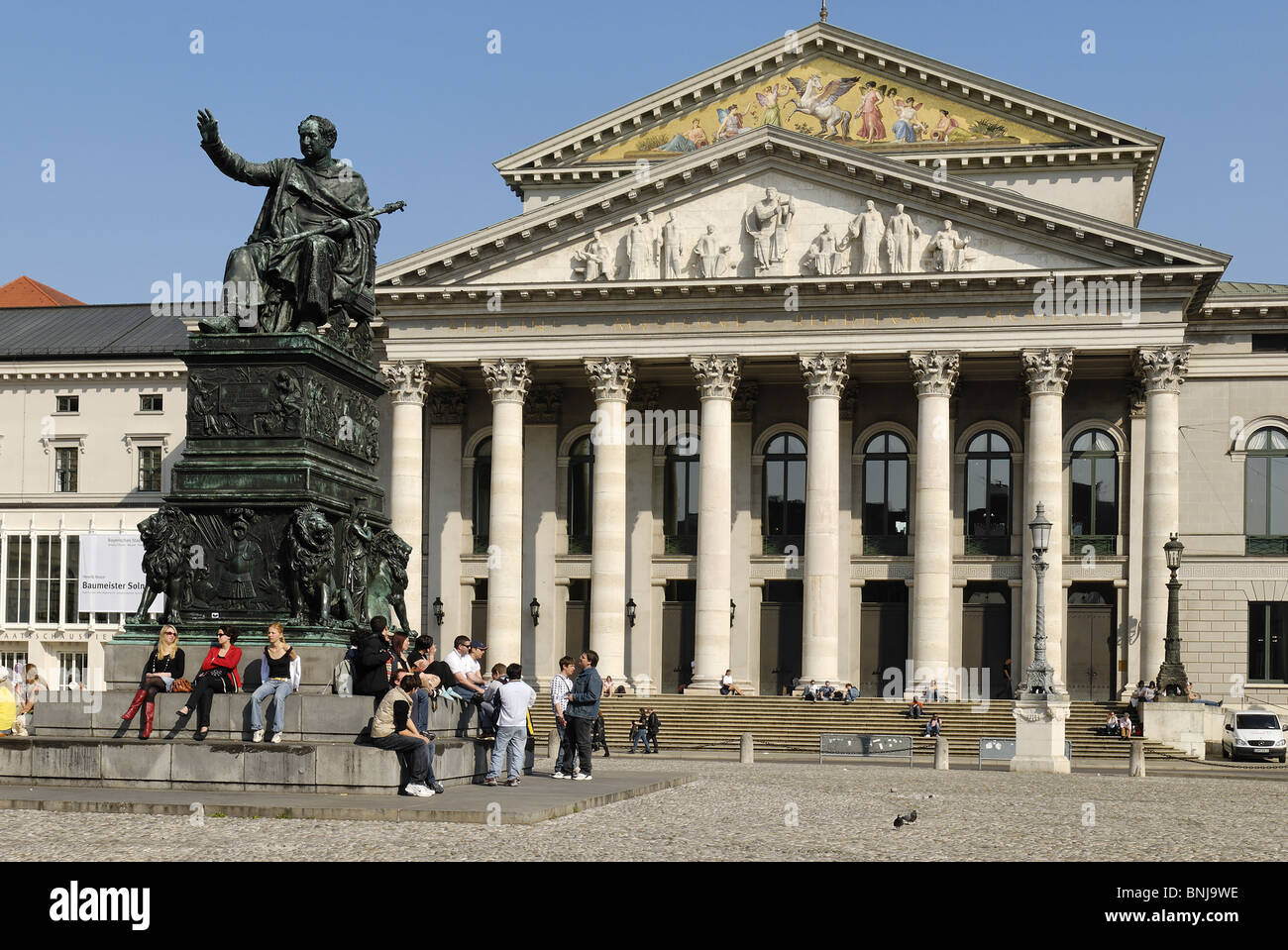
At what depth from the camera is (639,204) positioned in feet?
194

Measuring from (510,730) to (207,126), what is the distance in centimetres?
870

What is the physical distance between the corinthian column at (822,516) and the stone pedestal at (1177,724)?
10.8m

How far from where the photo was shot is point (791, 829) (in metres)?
19.8

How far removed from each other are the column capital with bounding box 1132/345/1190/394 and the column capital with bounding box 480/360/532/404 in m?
20.4

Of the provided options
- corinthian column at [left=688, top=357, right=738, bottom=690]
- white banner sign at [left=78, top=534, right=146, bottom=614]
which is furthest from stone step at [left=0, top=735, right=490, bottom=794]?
white banner sign at [left=78, top=534, right=146, bottom=614]

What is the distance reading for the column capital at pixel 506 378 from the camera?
6012 centimetres

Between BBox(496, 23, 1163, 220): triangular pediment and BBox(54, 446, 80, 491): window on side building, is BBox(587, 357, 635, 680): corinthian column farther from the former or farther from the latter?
BBox(54, 446, 80, 491): window on side building

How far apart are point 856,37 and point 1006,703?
82.8 ft

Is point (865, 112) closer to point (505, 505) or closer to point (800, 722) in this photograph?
point (505, 505)

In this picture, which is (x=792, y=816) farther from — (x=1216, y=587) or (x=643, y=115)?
(x=643, y=115)

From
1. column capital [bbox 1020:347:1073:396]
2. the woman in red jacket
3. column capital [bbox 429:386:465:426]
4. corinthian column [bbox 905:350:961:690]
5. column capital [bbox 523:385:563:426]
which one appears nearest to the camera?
the woman in red jacket

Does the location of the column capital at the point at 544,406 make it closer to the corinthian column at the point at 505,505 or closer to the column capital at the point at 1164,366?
the corinthian column at the point at 505,505

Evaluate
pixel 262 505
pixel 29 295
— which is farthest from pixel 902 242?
pixel 29 295

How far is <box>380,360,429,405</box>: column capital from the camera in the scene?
2376 inches
